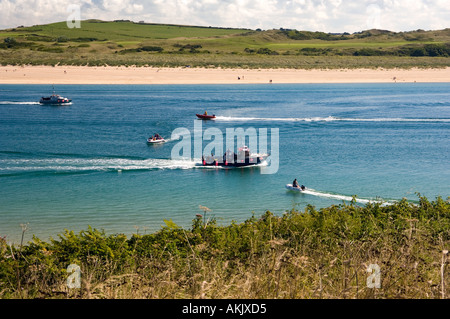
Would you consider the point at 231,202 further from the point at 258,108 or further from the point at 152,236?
the point at 258,108

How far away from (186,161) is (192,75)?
70.1 metres

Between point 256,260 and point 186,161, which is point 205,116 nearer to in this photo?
point 186,161

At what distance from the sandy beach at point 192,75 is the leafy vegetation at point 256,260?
290ft

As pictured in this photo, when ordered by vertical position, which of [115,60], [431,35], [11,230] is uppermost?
[431,35]

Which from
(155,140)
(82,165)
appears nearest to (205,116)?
(155,140)

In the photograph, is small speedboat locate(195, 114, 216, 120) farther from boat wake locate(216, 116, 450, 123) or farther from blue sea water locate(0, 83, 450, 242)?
boat wake locate(216, 116, 450, 123)

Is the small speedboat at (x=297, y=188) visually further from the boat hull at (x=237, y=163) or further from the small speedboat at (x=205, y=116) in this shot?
the small speedboat at (x=205, y=116)

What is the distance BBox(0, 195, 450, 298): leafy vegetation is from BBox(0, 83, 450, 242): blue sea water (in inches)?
133

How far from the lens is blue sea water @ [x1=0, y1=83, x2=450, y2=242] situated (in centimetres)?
2603

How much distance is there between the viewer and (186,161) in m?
38.4

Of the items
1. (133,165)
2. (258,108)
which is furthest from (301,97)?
(133,165)

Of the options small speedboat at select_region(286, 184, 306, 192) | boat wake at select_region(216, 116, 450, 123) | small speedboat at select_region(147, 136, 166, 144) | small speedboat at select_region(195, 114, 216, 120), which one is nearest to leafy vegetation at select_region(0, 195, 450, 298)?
small speedboat at select_region(286, 184, 306, 192)

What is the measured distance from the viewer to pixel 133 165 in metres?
36.6

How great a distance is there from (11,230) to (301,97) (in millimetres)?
66415
